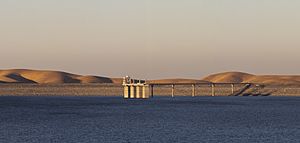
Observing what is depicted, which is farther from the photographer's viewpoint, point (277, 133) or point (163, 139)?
point (277, 133)

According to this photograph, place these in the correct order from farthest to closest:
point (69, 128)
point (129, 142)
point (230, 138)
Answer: point (69, 128), point (230, 138), point (129, 142)

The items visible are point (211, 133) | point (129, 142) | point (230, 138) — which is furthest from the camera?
point (211, 133)

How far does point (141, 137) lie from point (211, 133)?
11.4 metres

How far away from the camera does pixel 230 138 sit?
88.6 m

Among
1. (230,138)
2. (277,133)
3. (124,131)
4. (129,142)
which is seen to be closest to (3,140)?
(129,142)

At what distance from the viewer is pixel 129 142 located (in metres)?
82.6

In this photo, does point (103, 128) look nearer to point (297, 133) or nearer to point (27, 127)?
point (27, 127)

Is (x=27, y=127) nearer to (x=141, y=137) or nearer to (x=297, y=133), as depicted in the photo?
(x=141, y=137)

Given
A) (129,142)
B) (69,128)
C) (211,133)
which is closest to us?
(129,142)

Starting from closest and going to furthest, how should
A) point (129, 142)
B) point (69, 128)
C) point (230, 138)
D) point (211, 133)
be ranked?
point (129, 142), point (230, 138), point (211, 133), point (69, 128)

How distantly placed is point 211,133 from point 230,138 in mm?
7849

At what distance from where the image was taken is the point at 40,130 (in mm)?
99250

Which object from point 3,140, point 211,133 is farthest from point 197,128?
point 3,140

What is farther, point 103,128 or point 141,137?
point 103,128
